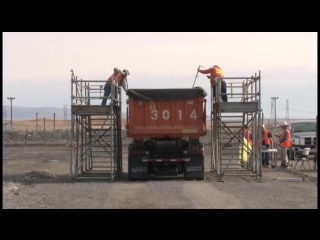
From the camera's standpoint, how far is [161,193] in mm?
16375

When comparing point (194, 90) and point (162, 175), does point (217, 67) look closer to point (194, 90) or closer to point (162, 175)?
point (194, 90)

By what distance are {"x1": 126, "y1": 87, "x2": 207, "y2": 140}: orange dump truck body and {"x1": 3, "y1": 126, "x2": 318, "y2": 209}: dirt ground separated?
1.62 meters

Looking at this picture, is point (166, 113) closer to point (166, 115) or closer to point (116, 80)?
point (166, 115)

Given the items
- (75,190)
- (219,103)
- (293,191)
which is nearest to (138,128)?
(219,103)

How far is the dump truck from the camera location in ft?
68.0

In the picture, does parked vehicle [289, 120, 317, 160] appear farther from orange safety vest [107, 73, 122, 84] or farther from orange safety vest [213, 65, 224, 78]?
orange safety vest [107, 73, 122, 84]

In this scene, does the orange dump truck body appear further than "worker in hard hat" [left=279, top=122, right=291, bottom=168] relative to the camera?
No

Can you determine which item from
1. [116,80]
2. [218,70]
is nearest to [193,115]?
[218,70]

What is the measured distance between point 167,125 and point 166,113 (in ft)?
1.31

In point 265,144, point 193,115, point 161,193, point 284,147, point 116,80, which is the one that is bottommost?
point 161,193

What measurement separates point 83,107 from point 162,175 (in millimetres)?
3467

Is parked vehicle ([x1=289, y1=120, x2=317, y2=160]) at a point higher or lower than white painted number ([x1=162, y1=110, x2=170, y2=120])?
lower

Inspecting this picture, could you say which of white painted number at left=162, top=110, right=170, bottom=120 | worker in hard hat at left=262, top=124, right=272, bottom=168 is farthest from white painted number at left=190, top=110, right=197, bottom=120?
worker in hard hat at left=262, top=124, right=272, bottom=168
